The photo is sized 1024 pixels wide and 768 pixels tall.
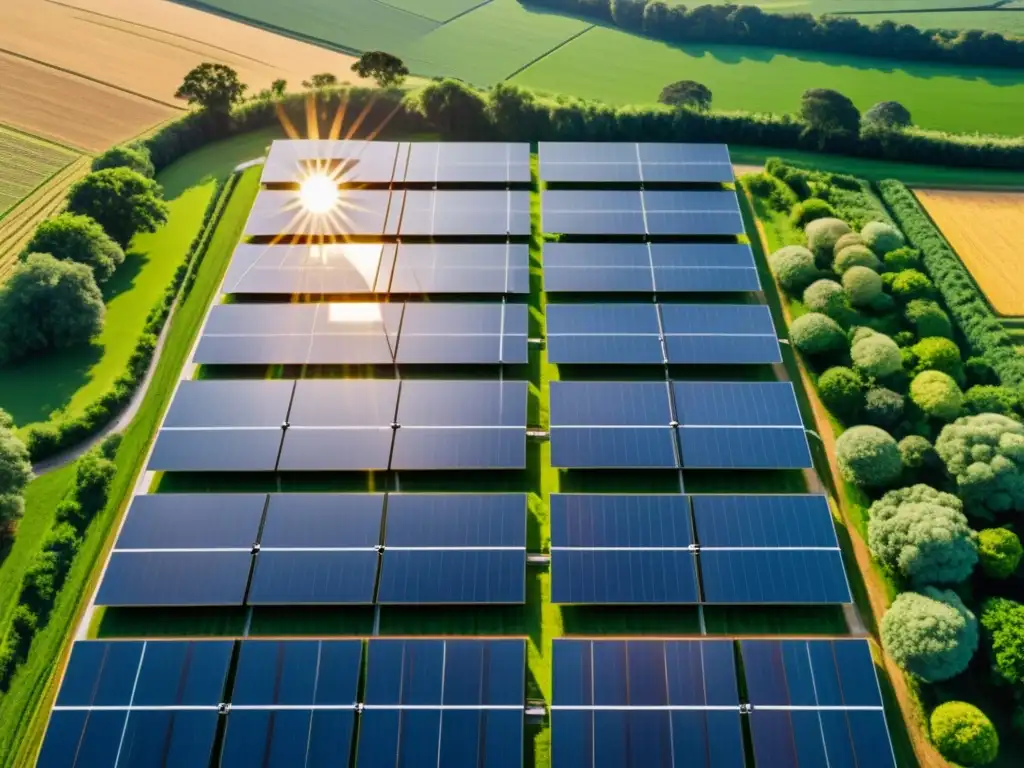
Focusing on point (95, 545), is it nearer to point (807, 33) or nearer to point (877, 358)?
point (877, 358)

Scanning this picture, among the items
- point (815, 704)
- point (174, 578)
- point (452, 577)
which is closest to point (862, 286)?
point (815, 704)

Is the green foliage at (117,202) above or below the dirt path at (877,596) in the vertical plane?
above

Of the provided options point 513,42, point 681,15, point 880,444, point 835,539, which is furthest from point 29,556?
point 681,15

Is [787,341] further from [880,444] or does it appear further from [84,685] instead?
[84,685]

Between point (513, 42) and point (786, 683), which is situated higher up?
point (513, 42)

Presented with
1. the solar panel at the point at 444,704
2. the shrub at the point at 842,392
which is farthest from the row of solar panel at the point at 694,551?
the shrub at the point at 842,392

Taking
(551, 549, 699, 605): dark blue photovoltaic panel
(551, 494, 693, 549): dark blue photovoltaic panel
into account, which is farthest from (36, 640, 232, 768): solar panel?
(551, 494, 693, 549): dark blue photovoltaic panel

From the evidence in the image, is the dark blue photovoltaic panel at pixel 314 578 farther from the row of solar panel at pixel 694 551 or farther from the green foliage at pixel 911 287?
the green foliage at pixel 911 287
